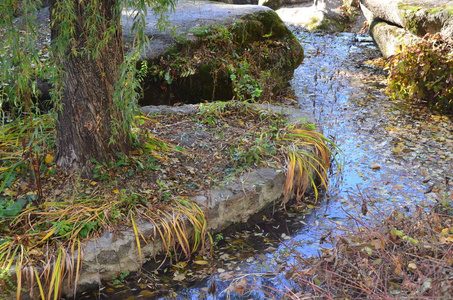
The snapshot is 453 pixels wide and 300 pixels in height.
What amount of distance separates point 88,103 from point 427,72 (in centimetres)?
510

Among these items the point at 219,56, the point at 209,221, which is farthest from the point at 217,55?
the point at 209,221

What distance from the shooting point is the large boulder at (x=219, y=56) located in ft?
19.9

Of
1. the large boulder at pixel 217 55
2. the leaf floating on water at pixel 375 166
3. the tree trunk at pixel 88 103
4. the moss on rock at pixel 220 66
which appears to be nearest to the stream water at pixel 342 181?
the leaf floating on water at pixel 375 166

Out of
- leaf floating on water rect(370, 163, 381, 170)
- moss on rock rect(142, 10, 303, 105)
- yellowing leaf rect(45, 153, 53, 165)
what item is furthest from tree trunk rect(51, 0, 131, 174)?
leaf floating on water rect(370, 163, 381, 170)

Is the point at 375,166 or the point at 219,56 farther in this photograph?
the point at 219,56

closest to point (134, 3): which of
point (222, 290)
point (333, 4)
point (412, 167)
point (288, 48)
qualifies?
point (222, 290)

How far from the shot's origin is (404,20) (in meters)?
8.05

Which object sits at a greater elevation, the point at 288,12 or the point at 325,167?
the point at 288,12

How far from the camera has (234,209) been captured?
12.9 ft

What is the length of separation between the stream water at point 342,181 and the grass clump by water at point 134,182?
0.93 ft

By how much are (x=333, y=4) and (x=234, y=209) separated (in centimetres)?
1130

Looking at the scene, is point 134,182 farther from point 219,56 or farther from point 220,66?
point 219,56

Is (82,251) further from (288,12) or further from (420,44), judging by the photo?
(288,12)

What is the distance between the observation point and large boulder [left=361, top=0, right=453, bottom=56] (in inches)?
280
